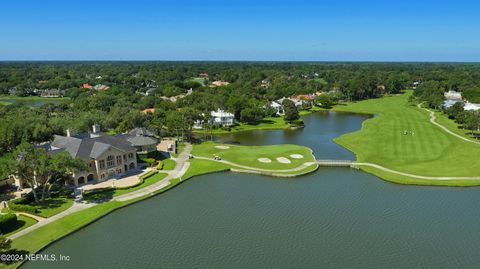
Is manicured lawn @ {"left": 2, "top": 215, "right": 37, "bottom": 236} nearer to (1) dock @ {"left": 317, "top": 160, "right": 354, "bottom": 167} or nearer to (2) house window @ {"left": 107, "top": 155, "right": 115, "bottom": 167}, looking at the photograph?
(2) house window @ {"left": 107, "top": 155, "right": 115, "bottom": 167}

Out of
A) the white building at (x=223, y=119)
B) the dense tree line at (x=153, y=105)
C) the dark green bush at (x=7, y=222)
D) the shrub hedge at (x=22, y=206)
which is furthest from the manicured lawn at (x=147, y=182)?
the white building at (x=223, y=119)

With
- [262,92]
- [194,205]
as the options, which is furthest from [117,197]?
[262,92]

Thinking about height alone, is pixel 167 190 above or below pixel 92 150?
below

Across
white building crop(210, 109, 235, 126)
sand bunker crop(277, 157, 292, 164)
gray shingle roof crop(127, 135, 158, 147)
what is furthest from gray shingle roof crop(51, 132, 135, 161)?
white building crop(210, 109, 235, 126)

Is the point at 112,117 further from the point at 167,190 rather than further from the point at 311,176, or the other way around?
the point at 311,176

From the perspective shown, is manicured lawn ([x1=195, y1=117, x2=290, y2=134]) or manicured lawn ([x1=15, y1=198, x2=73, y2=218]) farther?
manicured lawn ([x1=195, y1=117, x2=290, y2=134])
